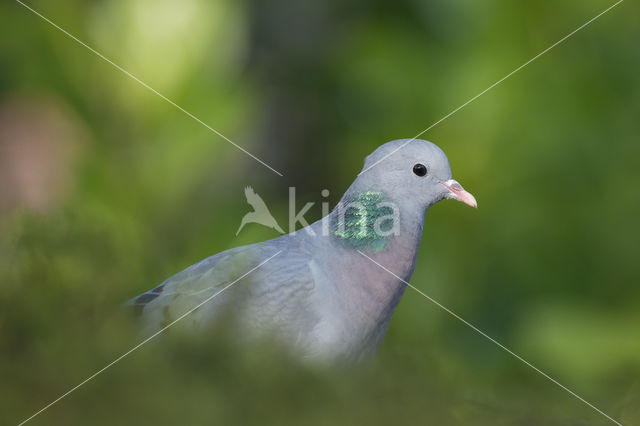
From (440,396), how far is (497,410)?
0.11 feet

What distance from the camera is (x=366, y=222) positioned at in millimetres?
1330

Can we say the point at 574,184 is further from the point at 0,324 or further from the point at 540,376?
the point at 0,324

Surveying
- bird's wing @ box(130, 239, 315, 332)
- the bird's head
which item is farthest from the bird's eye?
bird's wing @ box(130, 239, 315, 332)

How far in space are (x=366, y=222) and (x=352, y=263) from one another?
0.08 m

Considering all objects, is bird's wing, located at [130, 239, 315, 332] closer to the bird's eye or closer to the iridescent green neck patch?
the iridescent green neck patch

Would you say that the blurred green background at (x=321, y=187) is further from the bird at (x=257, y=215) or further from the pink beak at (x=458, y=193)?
the pink beak at (x=458, y=193)

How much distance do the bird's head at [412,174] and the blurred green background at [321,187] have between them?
9.6 inches

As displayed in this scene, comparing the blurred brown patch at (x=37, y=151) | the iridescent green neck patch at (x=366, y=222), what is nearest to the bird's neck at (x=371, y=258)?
the iridescent green neck patch at (x=366, y=222)

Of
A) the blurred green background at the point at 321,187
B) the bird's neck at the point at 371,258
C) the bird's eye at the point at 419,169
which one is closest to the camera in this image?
the blurred green background at the point at 321,187

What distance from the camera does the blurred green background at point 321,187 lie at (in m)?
0.33

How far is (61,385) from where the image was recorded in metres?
0.33

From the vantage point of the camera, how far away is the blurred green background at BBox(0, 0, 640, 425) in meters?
0.33

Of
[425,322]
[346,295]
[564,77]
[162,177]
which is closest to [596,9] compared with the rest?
[564,77]

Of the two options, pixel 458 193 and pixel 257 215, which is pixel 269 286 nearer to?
pixel 257 215
